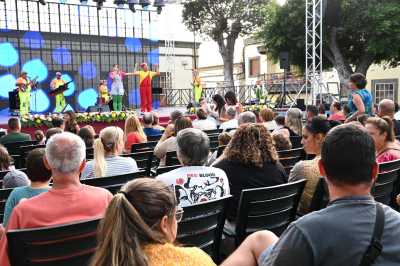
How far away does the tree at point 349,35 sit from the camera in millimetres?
17422

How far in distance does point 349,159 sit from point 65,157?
A: 151cm

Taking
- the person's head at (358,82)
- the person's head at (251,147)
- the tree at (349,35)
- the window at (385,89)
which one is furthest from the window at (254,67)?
the person's head at (251,147)

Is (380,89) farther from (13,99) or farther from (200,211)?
(200,211)

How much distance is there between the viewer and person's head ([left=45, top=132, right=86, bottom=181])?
2.31m

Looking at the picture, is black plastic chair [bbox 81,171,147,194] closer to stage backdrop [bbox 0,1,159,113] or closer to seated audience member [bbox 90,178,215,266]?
seated audience member [bbox 90,178,215,266]

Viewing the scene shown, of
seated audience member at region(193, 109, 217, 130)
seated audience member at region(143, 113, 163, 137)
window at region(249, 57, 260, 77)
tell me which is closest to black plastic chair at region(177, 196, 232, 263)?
seated audience member at region(143, 113, 163, 137)

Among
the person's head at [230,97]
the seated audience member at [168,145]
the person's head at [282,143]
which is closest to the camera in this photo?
the person's head at [282,143]

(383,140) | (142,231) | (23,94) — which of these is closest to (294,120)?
(383,140)

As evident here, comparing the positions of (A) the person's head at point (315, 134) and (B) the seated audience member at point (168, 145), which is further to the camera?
(B) the seated audience member at point (168, 145)

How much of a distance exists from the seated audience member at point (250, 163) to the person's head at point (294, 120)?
2468 mm

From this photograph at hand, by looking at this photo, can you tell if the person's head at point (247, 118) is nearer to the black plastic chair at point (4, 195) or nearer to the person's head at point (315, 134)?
the person's head at point (315, 134)

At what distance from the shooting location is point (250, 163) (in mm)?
3057

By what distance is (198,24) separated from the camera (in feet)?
83.4

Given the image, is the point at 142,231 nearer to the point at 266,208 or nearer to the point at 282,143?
the point at 266,208
